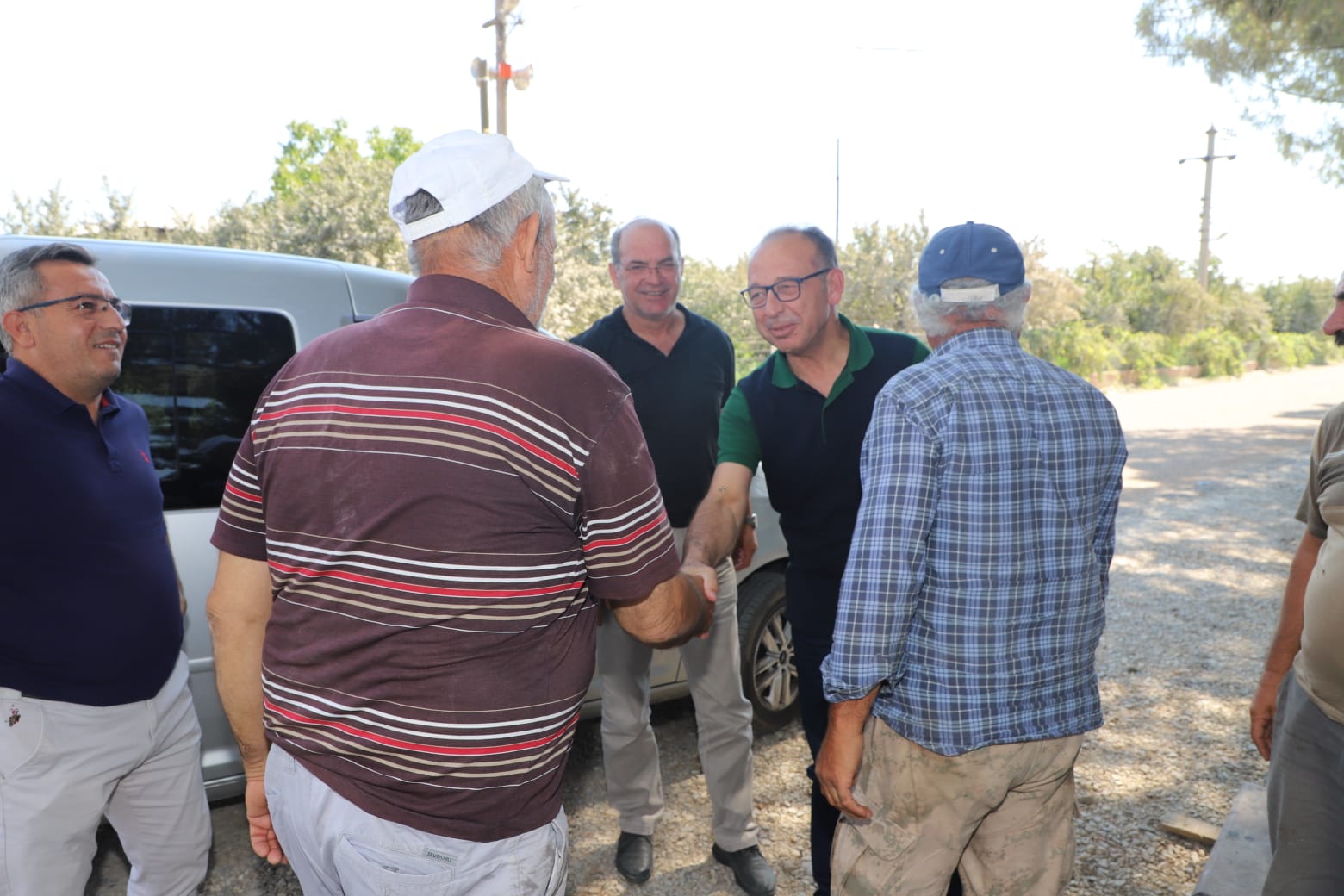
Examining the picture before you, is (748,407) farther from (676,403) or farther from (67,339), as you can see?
(67,339)

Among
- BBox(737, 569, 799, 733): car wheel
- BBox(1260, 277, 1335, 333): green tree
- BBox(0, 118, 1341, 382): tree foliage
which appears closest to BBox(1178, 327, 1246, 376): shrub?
BBox(0, 118, 1341, 382): tree foliage

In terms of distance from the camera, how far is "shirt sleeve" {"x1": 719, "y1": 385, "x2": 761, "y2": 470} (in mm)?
2838

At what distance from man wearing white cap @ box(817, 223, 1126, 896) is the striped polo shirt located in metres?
0.57

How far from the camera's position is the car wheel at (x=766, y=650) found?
13.6 ft

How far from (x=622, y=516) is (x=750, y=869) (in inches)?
90.6

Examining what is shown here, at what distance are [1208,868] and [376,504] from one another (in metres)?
3.06

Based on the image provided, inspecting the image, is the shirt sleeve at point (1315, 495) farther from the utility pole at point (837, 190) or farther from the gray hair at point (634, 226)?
the utility pole at point (837, 190)

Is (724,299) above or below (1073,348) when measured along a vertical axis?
above

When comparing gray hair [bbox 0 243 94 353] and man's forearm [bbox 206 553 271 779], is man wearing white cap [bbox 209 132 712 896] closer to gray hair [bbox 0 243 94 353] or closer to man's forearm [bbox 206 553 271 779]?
man's forearm [bbox 206 553 271 779]

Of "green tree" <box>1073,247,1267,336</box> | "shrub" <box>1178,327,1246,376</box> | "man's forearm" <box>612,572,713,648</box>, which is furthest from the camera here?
"green tree" <box>1073,247,1267,336</box>

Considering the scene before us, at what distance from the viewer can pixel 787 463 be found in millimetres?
2736

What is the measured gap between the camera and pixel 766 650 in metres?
4.27

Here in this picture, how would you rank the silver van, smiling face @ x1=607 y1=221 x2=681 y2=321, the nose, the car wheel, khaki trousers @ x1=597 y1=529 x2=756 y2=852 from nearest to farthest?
the nose, the silver van, khaki trousers @ x1=597 y1=529 x2=756 y2=852, smiling face @ x1=607 y1=221 x2=681 y2=321, the car wheel

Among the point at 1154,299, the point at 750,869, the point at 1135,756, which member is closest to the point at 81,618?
the point at 750,869
